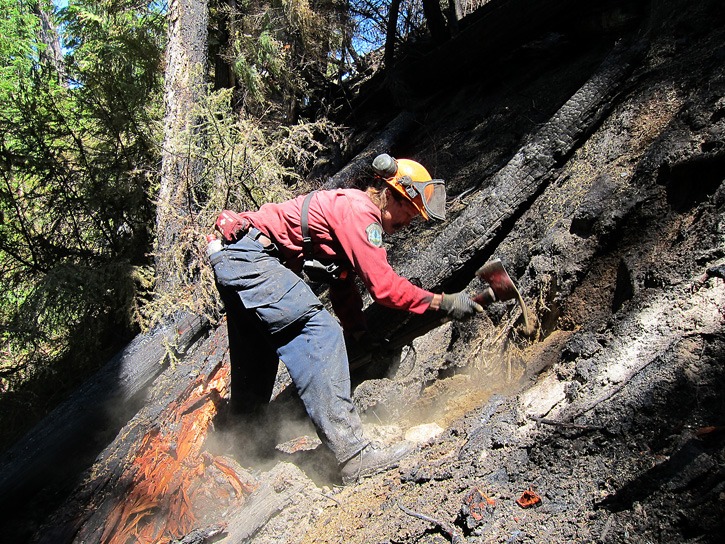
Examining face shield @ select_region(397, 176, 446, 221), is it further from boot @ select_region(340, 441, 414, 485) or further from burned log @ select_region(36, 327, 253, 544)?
burned log @ select_region(36, 327, 253, 544)

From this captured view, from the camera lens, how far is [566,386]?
2.67 meters

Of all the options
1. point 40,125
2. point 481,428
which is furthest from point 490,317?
point 40,125

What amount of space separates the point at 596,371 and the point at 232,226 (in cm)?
224

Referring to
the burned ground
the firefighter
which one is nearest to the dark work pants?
the firefighter

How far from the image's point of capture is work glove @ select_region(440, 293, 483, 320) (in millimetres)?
3260

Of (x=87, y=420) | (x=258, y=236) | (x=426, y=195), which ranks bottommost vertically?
(x=87, y=420)

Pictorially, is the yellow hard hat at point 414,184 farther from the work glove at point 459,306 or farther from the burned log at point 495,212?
the burned log at point 495,212

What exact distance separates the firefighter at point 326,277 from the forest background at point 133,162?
2022 millimetres

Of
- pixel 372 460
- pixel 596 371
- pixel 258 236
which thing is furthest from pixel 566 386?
pixel 258 236

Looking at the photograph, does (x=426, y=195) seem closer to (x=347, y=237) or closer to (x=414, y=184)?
(x=414, y=184)

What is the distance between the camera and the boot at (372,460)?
3.09m

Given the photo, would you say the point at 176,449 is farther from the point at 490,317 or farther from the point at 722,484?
the point at 722,484

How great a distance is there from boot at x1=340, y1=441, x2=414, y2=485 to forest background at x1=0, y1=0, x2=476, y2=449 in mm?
2624

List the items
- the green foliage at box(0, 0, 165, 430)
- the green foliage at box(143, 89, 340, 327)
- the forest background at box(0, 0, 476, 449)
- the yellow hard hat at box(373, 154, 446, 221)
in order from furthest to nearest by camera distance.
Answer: the green foliage at box(0, 0, 165, 430) < the forest background at box(0, 0, 476, 449) < the green foliage at box(143, 89, 340, 327) < the yellow hard hat at box(373, 154, 446, 221)
